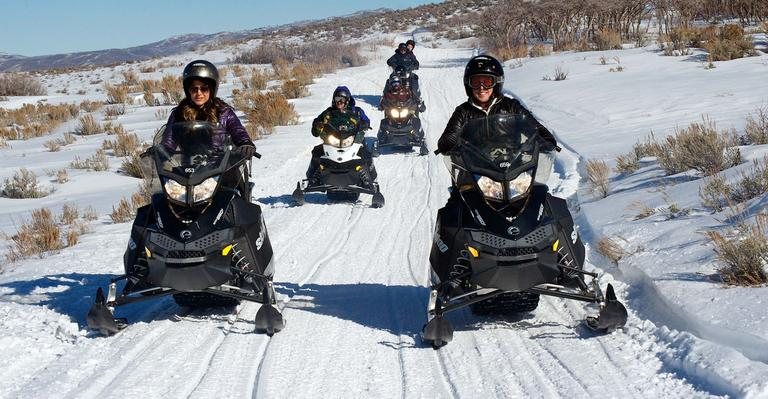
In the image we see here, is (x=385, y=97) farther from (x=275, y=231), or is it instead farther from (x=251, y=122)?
(x=275, y=231)

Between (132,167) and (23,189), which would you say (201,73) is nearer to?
(23,189)

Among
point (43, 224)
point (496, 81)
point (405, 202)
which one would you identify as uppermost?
point (496, 81)

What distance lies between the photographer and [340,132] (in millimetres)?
11438

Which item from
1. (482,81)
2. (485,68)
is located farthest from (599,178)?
(485,68)

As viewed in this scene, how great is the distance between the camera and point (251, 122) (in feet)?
62.5

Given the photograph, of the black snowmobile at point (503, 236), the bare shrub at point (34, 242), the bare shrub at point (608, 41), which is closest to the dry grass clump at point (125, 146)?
the bare shrub at point (34, 242)

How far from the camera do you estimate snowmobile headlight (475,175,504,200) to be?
5227mm

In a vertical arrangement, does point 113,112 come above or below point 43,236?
above

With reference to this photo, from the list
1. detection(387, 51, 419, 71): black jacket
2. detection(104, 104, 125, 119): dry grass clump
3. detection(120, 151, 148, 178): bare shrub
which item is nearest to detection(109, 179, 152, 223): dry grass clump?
detection(120, 151, 148, 178): bare shrub

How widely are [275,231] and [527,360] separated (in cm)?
508

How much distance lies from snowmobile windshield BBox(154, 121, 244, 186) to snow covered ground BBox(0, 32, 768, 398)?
121cm

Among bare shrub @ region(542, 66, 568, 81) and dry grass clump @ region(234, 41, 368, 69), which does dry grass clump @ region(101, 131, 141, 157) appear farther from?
dry grass clump @ region(234, 41, 368, 69)

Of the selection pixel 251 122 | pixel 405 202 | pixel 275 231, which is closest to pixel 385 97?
pixel 251 122

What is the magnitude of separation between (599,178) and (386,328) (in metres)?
5.08
